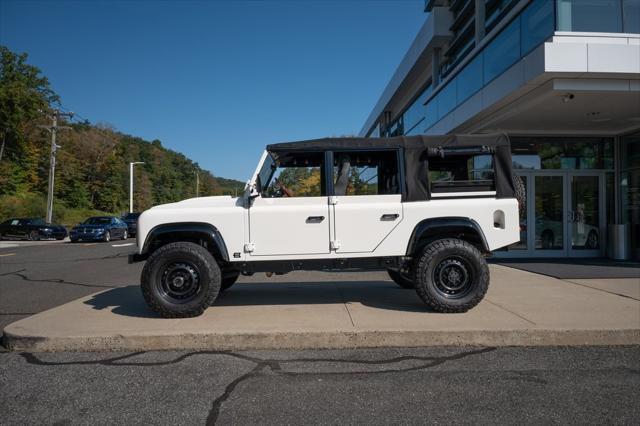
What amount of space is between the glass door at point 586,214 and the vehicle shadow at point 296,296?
7.03 meters

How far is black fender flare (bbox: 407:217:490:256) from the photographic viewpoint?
540cm

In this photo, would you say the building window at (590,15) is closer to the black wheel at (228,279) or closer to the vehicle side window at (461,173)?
the vehicle side window at (461,173)

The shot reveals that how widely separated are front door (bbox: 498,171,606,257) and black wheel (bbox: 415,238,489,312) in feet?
24.7

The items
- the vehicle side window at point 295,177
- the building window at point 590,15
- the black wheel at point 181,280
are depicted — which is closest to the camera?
the black wheel at point 181,280

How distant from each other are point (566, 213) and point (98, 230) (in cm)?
2308

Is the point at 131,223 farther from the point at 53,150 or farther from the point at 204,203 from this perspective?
the point at 204,203

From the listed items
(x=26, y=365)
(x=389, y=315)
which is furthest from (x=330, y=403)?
(x=26, y=365)

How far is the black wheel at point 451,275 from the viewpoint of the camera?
5371mm

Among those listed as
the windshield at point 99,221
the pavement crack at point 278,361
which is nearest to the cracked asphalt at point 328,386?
the pavement crack at point 278,361

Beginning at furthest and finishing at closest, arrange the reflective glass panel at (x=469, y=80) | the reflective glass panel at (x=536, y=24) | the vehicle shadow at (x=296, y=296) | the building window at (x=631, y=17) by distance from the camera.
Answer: the reflective glass panel at (x=469, y=80) → the building window at (x=631, y=17) → the reflective glass panel at (x=536, y=24) → the vehicle shadow at (x=296, y=296)

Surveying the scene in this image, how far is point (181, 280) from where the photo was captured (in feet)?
17.6

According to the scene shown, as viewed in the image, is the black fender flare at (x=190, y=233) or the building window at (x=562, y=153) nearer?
the black fender flare at (x=190, y=233)

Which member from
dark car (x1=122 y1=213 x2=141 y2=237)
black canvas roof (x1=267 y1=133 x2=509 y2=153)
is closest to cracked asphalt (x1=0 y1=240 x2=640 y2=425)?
black canvas roof (x1=267 y1=133 x2=509 y2=153)

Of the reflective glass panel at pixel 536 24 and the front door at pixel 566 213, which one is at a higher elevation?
the reflective glass panel at pixel 536 24
